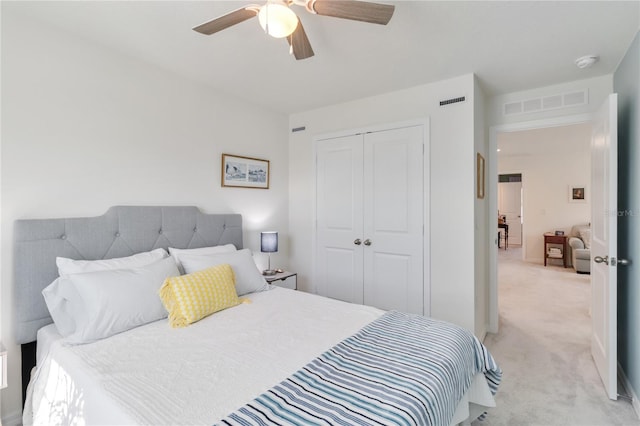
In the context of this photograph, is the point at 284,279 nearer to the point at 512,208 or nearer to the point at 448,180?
the point at 448,180

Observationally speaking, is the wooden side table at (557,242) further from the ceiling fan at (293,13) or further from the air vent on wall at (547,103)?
the ceiling fan at (293,13)

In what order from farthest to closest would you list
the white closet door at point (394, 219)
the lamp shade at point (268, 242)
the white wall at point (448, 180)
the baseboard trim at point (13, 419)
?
1. the lamp shade at point (268, 242)
2. the white closet door at point (394, 219)
3. the white wall at point (448, 180)
4. the baseboard trim at point (13, 419)

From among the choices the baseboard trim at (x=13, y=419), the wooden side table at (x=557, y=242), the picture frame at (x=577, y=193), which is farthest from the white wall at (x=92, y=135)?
the picture frame at (x=577, y=193)

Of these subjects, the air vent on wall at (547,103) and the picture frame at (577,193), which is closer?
the air vent on wall at (547,103)

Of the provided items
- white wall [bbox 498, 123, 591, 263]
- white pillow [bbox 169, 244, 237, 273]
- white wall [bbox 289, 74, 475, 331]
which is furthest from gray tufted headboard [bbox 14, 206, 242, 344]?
white wall [bbox 498, 123, 591, 263]

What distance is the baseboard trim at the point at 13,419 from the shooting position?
5.89 ft

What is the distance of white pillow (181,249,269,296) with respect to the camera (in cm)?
231

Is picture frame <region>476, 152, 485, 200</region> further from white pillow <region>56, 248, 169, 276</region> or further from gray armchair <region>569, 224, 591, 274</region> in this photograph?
gray armchair <region>569, 224, 591, 274</region>

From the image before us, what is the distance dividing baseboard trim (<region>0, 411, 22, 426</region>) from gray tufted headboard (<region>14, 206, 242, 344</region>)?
0.44 meters

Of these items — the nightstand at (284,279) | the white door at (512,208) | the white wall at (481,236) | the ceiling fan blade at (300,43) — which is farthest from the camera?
the white door at (512,208)

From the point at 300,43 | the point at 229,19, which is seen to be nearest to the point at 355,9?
the point at 300,43

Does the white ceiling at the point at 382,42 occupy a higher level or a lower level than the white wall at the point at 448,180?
higher

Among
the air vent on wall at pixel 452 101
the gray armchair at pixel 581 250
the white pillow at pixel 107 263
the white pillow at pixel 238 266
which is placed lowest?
the gray armchair at pixel 581 250

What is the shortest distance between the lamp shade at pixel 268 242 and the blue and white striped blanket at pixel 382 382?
1692mm
